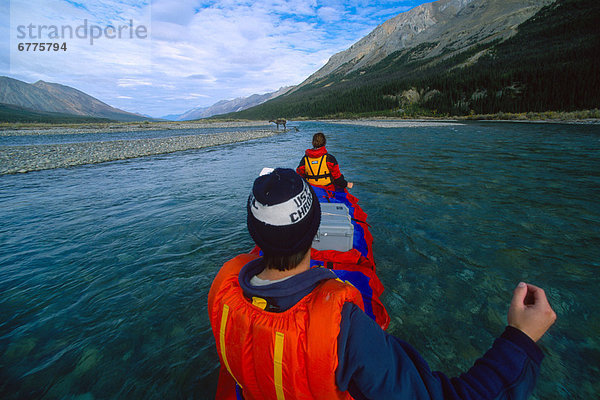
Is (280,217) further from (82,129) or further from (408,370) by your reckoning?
(82,129)

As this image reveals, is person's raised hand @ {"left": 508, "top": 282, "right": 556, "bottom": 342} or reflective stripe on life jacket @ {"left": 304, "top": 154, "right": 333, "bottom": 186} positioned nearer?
person's raised hand @ {"left": 508, "top": 282, "right": 556, "bottom": 342}

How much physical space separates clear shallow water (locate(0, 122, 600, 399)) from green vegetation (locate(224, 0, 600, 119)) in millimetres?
53567

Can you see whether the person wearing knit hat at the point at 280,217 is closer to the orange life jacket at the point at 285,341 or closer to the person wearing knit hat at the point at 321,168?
the orange life jacket at the point at 285,341

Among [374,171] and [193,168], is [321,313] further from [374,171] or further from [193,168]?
[193,168]

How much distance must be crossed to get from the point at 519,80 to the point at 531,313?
75829 millimetres

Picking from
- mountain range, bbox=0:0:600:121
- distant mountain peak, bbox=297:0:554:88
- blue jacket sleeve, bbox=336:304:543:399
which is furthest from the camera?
distant mountain peak, bbox=297:0:554:88

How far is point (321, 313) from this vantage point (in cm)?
121

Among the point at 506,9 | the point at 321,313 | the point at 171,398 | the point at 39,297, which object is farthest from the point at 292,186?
the point at 506,9

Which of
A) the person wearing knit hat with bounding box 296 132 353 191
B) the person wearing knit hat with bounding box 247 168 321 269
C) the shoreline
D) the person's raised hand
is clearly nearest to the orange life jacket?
the person wearing knit hat with bounding box 247 168 321 269

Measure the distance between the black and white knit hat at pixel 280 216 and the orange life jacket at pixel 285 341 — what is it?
0.29m

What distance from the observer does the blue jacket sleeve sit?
118 centimetres

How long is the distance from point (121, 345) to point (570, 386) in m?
5.19

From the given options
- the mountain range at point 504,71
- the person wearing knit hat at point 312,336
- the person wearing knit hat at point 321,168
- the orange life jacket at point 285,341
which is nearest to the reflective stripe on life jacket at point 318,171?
the person wearing knit hat at point 321,168

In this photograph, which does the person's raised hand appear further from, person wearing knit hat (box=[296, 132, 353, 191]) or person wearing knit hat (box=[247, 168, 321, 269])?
person wearing knit hat (box=[296, 132, 353, 191])
